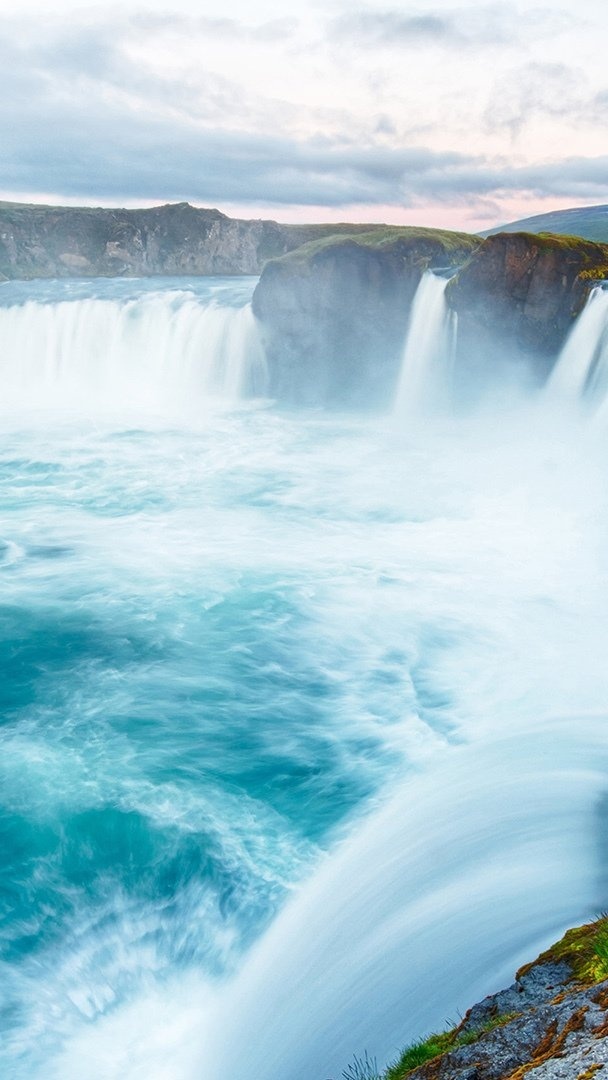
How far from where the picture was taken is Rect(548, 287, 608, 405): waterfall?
28.2 m

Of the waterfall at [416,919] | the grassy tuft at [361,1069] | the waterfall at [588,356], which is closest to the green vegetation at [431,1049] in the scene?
the grassy tuft at [361,1069]

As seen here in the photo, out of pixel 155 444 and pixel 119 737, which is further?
pixel 155 444

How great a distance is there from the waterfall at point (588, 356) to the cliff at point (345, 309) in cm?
1110

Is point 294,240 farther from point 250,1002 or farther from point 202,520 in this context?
point 250,1002

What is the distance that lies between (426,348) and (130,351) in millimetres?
19080

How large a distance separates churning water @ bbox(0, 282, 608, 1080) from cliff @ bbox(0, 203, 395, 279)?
194 feet

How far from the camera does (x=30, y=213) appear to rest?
255ft

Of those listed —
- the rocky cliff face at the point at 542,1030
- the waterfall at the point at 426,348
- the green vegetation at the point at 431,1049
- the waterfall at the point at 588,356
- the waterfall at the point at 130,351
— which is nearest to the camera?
the rocky cliff face at the point at 542,1030

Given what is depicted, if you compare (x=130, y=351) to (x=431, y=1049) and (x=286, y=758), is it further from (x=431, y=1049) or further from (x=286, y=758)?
(x=431, y=1049)

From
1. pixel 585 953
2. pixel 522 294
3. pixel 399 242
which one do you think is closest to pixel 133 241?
pixel 399 242

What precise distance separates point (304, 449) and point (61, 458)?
972 cm

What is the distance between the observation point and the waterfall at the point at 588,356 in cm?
2820

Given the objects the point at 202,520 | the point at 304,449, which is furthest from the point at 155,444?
the point at 202,520

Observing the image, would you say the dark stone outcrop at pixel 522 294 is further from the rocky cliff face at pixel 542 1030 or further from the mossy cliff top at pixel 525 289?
the rocky cliff face at pixel 542 1030
